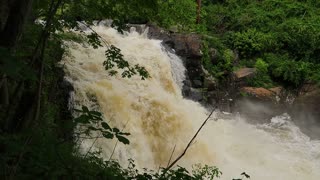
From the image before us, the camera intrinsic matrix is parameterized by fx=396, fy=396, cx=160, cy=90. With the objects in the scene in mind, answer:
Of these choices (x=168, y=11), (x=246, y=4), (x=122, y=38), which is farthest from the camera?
(x=246, y=4)

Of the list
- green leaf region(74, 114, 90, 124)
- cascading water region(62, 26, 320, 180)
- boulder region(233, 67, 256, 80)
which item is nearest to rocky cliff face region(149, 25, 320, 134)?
boulder region(233, 67, 256, 80)

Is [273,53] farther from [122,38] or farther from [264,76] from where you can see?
[122,38]

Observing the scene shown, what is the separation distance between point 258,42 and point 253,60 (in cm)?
82

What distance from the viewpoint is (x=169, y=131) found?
9.24 meters

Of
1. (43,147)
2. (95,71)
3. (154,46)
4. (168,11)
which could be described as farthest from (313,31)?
(43,147)

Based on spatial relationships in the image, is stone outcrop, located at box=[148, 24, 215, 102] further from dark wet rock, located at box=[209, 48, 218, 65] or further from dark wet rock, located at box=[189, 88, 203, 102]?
dark wet rock, located at box=[209, 48, 218, 65]

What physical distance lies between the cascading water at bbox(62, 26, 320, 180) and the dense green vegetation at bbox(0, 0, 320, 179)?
0.59 meters

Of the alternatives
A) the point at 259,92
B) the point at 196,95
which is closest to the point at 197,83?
the point at 196,95

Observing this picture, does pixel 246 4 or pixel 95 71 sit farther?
pixel 246 4

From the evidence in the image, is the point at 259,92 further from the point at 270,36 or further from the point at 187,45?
the point at 270,36

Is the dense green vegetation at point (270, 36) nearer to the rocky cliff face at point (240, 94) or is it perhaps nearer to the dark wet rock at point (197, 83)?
the rocky cliff face at point (240, 94)

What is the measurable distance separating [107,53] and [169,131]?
4.88 m

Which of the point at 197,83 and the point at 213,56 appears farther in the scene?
the point at 213,56

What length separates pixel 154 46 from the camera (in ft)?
42.3
